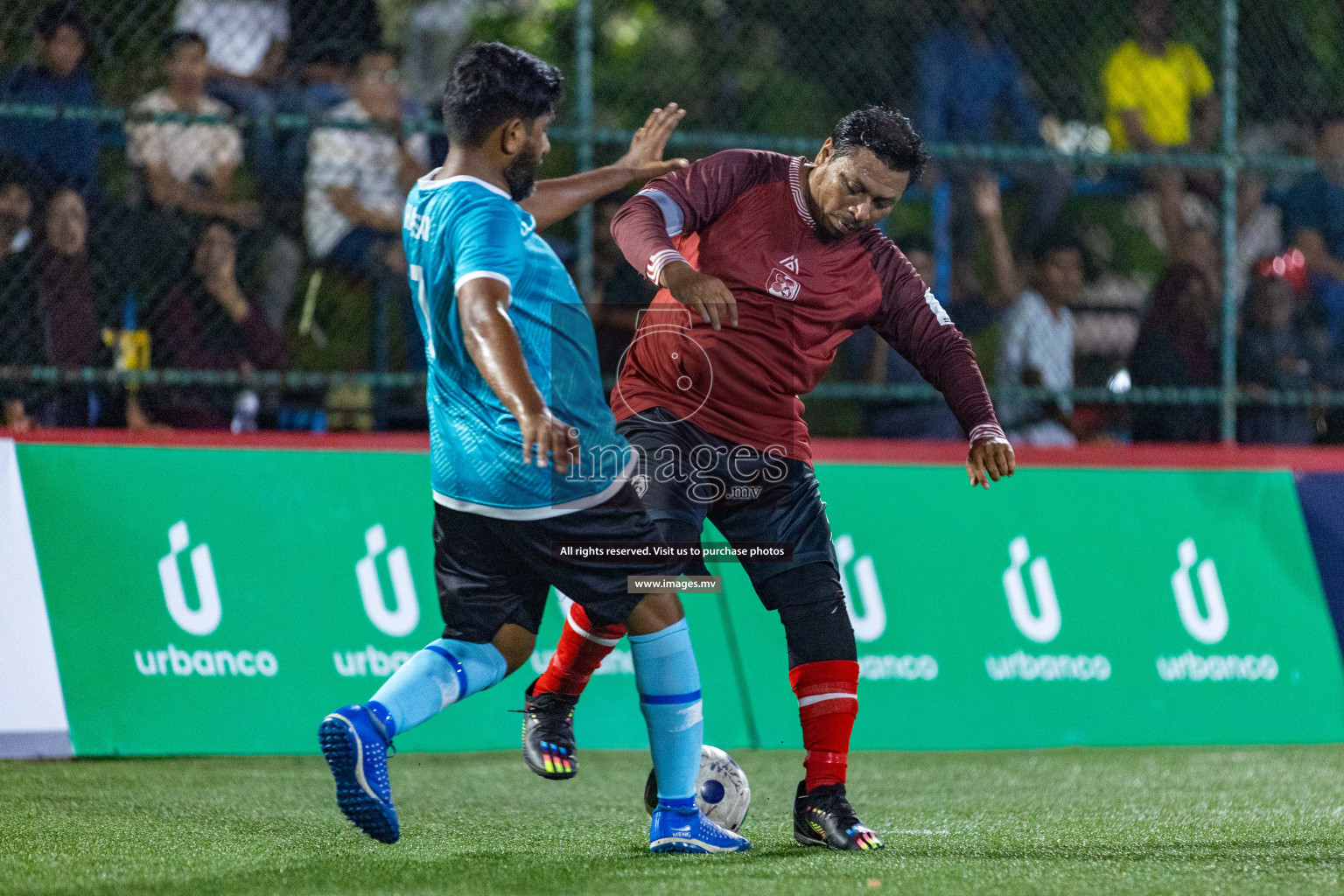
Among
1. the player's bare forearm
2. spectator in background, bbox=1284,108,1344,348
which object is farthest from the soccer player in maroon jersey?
spectator in background, bbox=1284,108,1344,348

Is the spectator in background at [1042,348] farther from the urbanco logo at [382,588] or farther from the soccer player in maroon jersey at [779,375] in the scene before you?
the soccer player in maroon jersey at [779,375]

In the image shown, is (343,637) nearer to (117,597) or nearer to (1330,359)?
(117,597)

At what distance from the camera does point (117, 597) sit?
247 inches

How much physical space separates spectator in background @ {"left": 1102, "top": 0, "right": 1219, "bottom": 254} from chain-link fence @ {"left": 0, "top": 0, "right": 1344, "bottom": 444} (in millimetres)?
19

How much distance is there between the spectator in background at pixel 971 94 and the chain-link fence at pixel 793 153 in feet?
0.05

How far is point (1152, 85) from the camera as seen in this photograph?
31.2 ft

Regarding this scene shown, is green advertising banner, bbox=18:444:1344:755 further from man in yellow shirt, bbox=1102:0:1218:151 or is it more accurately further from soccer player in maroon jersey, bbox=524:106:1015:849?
man in yellow shirt, bbox=1102:0:1218:151

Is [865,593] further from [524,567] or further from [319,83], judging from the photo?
[319,83]

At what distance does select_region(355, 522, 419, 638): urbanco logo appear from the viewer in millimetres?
6551

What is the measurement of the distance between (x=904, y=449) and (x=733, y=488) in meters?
2.88

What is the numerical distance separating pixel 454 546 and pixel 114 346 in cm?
364

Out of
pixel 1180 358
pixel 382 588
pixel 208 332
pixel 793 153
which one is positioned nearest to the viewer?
pixel 382 588

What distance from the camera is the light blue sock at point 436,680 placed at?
384 centimetres

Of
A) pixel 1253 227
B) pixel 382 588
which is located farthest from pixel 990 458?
pixel 1253 227
